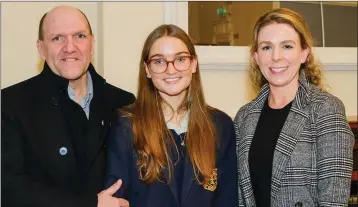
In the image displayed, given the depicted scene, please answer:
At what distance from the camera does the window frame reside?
2557mm

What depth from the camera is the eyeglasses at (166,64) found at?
5.82ft

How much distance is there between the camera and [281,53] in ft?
5.82

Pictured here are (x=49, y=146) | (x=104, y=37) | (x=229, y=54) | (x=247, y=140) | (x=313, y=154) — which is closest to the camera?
(x=313, y=154)

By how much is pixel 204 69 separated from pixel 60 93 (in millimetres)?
1046

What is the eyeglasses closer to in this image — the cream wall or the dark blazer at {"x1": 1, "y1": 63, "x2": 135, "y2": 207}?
the dark blazer at {"x1": 1, "y1": 63, "x2": 135, "y2": 207}

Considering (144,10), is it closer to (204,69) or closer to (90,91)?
(204,69)

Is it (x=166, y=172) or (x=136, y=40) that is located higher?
(x=136, y=40)

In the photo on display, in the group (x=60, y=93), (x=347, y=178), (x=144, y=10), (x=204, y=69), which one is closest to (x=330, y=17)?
(x=204, y=69)

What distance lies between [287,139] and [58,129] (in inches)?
36.3

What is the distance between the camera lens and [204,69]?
2.64 meters

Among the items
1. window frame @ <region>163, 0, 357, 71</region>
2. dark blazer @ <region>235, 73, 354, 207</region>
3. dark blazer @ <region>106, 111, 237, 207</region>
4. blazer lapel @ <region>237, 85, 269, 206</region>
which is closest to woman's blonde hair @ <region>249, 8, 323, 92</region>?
dark blazer @ <region>235, 73, 354, 207</region>

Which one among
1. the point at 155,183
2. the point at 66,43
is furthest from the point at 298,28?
the point at 66,43

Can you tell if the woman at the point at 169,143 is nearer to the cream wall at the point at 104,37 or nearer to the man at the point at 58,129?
the man at the point at 58,129

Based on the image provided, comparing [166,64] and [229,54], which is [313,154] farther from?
[229,54]
